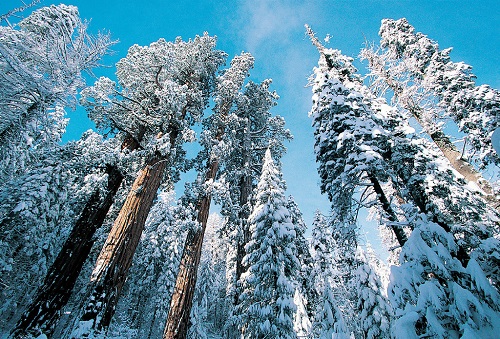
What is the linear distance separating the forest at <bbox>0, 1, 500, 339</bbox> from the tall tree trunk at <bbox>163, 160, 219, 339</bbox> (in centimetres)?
5

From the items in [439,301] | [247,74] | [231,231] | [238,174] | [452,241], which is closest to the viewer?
[439,301]

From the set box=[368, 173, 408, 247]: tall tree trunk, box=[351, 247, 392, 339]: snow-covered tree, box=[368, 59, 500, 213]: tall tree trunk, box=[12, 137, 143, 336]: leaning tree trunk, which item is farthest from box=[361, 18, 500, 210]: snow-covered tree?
box=[12, 137, 143, 336]: leaning tree trunk

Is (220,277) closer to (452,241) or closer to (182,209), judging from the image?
(182,209)

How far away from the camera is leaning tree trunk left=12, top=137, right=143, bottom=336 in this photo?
5.43 m

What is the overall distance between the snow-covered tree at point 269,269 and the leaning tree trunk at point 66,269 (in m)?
5.89

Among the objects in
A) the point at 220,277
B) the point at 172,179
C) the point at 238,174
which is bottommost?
the point at 172,179

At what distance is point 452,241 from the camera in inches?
146

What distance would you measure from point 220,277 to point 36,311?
141 feet

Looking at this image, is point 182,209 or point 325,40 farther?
point 325,40

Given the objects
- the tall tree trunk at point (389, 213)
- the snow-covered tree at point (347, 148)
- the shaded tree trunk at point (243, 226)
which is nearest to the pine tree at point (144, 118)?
the shaded tree trunk at point (243, 226)

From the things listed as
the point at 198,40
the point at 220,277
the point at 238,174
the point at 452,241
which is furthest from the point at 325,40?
the point at 220,277

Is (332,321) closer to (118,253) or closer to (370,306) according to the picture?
(370,306)

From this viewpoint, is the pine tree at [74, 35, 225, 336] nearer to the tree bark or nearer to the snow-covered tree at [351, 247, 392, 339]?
the tree bark

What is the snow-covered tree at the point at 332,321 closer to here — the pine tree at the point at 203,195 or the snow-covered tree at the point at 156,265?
the pine tree at the point at 203,195
